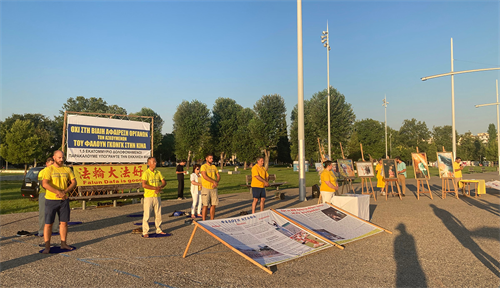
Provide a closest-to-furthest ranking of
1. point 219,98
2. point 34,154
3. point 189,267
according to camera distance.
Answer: point 189,267 < point 34,154 < point 219,98

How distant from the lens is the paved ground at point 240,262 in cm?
466

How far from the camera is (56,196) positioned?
6.25 m

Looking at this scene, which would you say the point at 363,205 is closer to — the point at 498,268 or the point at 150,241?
the point at 498,268

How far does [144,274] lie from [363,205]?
21.8ft

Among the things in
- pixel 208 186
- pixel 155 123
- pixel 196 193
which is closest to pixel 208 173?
pixel 208 186

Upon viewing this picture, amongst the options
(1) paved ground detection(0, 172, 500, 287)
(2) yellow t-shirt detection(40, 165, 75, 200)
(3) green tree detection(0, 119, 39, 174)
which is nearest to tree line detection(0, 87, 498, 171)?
(3) green tree detection(0, 119, 39, 174)

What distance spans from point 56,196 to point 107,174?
7324 millimetres

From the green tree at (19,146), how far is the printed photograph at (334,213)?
50323 mm

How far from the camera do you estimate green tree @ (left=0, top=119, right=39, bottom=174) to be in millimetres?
45938

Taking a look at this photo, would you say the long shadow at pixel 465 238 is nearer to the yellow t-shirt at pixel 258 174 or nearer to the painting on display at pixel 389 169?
the painting on display at pixel 389 169

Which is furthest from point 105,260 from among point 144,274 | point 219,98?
point 219,98

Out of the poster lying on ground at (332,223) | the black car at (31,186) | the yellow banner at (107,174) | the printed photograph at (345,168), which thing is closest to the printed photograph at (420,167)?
the printed photograph at (345,168)

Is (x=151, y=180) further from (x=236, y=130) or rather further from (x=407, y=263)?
(x=236, y=130)

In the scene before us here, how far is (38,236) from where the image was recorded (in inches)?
306
